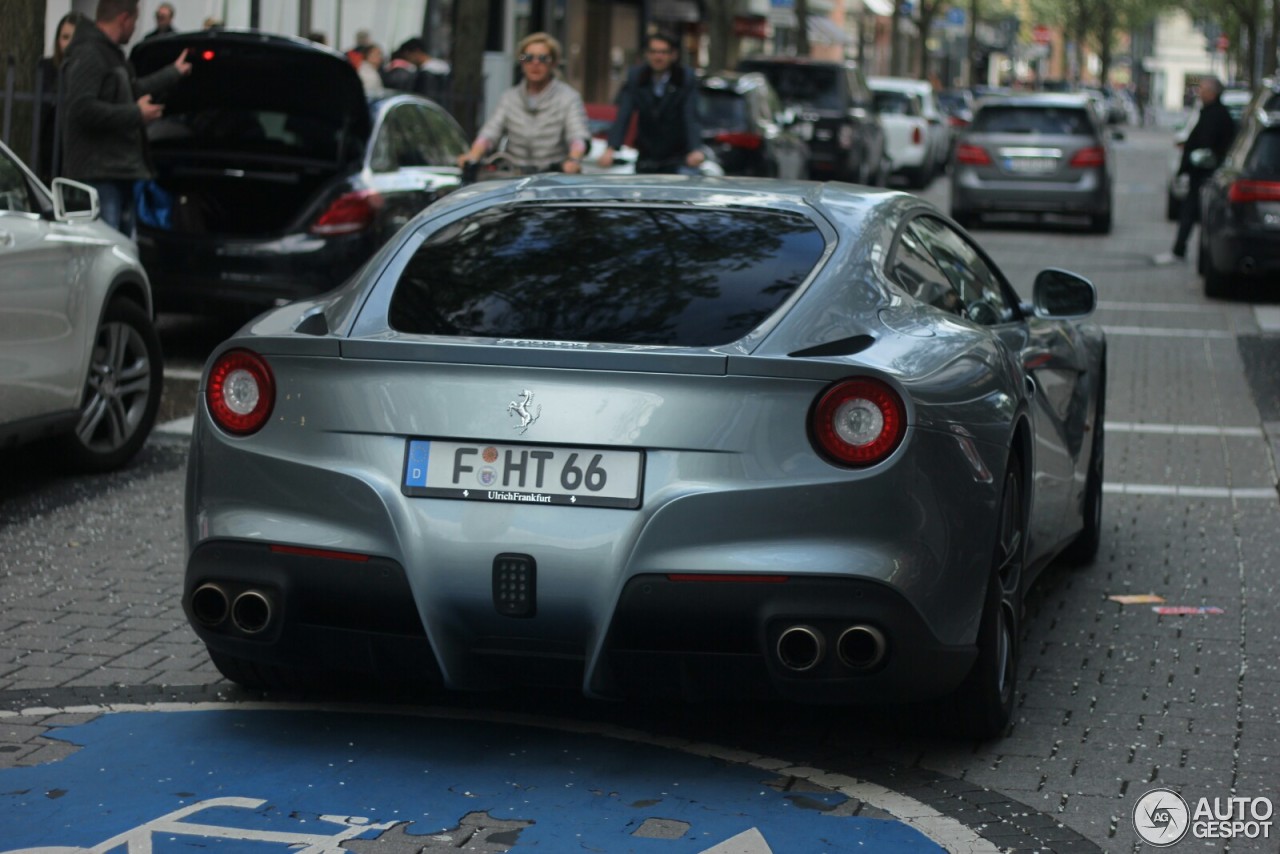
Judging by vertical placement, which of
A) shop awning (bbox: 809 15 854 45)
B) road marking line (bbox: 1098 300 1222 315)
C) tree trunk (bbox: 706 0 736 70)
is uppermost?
shop awning (bbox: 809 15 854 45)

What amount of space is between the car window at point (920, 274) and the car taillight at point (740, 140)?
1634cm

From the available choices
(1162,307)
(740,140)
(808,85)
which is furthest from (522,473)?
(808,85)

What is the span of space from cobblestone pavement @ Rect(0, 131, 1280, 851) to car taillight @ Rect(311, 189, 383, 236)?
2437mm

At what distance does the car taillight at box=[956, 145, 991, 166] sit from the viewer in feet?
81.7

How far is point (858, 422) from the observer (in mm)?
4680

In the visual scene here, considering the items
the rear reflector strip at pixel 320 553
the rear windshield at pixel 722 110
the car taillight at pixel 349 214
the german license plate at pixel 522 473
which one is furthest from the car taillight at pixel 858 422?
the rear windshield at pixel 722 110

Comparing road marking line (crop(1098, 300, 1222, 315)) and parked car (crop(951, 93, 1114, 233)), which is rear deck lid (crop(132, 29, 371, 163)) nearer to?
road marking line (crop(1098, 300, 1222, 315))

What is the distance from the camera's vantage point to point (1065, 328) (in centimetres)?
703

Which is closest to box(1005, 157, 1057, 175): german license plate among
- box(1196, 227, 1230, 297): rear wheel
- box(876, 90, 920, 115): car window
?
box(1196, 227, 1230, 297): rear wheel

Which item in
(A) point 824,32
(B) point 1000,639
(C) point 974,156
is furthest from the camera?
(A) point 824,32

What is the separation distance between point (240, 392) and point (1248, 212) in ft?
44.2

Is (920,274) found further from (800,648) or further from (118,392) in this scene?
(118,392)

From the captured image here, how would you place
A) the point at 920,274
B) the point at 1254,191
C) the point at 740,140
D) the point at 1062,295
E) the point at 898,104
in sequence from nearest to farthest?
the point at 920,274
the point at 1062,295
the point at 1254,191
the point at 740,140
the point at 898,104

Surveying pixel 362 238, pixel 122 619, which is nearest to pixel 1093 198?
pixel 362 238
